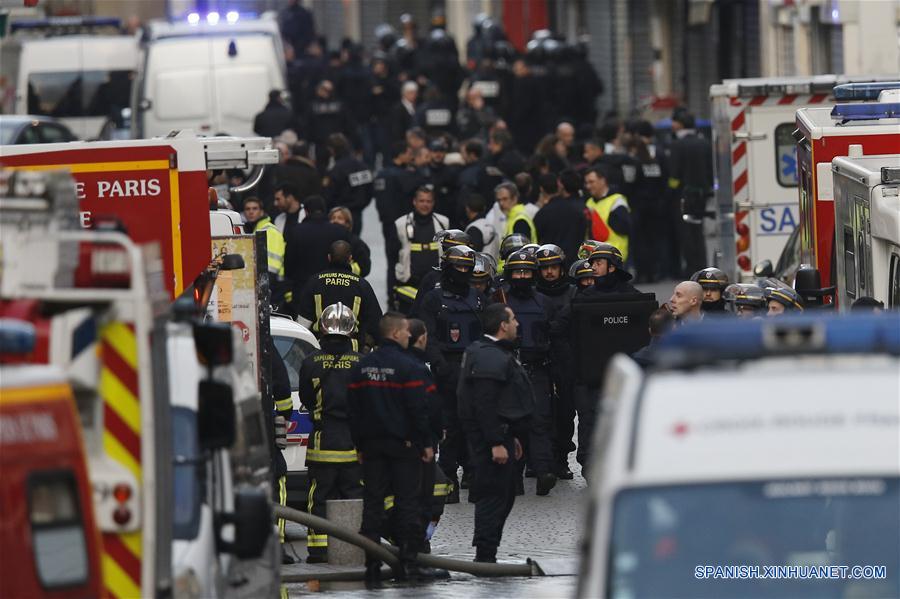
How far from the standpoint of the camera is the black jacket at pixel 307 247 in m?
17.6

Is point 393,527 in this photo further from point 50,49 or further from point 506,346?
point 50,49

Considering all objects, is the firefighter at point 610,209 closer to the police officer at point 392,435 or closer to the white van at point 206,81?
the police officer at point 392,435

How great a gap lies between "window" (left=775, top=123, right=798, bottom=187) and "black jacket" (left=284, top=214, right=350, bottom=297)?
161 inches

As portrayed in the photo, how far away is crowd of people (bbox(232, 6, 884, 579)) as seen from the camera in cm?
1227

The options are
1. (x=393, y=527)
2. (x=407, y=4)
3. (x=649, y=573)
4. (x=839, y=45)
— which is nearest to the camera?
(x=649, y=573)

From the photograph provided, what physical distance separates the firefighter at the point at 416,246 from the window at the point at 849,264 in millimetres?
5057

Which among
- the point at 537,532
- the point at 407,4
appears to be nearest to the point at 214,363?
the point at 537,532

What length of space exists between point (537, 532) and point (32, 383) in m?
7.40

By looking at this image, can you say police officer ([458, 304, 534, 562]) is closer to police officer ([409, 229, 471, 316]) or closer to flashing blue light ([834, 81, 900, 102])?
police officer ([409, 229, 471, 316])

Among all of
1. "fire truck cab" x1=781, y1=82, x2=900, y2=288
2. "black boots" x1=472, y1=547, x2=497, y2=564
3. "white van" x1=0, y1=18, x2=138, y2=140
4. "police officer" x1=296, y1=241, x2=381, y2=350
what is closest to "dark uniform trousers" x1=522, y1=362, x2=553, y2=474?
"police officer" x1=296, y1=241, x2=381, y2=350

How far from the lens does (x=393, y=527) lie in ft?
40.6

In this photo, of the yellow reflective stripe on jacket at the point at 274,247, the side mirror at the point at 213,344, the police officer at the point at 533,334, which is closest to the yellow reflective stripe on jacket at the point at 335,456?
the police officer at the point at 533,334

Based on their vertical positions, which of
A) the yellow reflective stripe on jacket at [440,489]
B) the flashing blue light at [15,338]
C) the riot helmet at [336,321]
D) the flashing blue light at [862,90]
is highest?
the flashing blue light at [862,90]

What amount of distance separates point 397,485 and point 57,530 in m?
5.98
